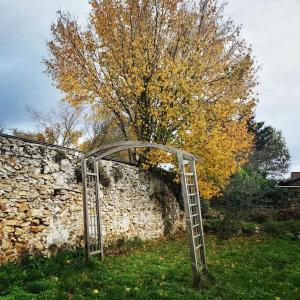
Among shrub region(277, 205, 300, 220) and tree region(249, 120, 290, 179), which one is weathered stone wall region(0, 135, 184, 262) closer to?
shrub region(277, 205, 300, 220)

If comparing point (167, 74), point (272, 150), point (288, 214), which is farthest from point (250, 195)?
point (272, 150)

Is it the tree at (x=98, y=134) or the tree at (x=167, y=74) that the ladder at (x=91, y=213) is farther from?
the tree at (x=98, y=134)

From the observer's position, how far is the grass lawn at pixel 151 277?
20.1 ft

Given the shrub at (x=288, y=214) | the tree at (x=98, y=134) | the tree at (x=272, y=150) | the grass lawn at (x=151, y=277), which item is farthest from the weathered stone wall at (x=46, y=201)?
the tree at (x=272, y=150)

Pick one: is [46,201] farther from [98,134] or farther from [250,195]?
[98,134]

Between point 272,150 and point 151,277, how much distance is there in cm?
4700

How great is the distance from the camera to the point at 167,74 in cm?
1545

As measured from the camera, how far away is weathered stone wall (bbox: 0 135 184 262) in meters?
8.22

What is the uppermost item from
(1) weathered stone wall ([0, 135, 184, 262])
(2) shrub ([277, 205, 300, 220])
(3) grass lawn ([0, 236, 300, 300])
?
(1) weathered stone wall ([0, 135, 184, 262])

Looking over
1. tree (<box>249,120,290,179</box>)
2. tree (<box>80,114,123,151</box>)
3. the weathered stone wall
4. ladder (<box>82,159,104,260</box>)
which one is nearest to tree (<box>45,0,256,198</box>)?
the weathered stone wall

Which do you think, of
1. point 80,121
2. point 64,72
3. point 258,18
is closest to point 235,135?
point 258,18

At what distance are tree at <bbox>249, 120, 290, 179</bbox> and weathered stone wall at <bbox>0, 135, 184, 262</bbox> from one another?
124 ft

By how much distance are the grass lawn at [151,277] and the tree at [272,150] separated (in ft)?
128

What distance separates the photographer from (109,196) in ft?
40.7
